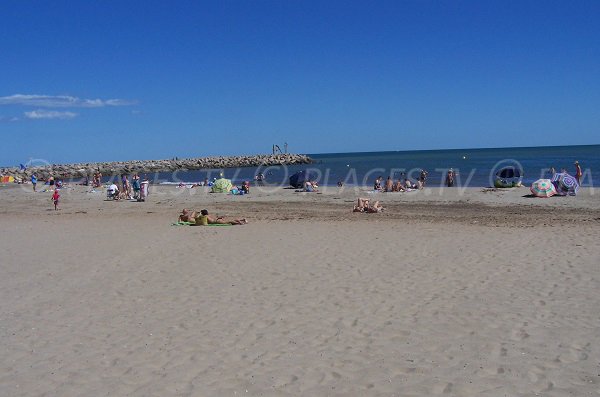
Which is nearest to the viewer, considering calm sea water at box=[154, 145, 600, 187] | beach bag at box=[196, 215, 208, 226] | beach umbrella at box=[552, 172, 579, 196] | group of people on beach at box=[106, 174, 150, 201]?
beach bag at box=[196, 215, 208, 226]

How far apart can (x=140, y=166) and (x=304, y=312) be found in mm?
69388

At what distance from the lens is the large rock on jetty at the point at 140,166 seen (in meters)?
62.7

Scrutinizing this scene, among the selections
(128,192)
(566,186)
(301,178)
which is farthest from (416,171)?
(128,192)

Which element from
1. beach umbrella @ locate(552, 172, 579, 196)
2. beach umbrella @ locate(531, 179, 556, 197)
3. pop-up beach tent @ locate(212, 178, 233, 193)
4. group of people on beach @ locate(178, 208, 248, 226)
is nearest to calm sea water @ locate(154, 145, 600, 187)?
pop-up beach tent @ locate(212, 178, 233, 193)

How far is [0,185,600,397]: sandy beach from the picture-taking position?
467 cm

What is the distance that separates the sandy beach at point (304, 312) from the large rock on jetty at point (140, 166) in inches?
1953

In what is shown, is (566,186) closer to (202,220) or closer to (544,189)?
(544,189)

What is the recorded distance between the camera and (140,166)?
72.4m

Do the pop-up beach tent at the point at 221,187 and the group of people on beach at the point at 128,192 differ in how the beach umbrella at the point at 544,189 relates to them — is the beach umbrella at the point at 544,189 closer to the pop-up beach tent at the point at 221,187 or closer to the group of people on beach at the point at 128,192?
the pop-up beach tent at the point at 221,187

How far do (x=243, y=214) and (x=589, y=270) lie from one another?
11969 mm

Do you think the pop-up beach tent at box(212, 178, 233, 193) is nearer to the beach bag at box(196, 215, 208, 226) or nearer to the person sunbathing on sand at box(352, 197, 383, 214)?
the person sunbathing on sand at box(352, 197, 383, 214)

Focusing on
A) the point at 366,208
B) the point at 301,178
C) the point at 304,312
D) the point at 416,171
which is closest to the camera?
the point at 304,312

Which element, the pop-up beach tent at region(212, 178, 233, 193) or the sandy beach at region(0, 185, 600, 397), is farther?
the pop-up beach tent at region(212, 178, 233, 193)

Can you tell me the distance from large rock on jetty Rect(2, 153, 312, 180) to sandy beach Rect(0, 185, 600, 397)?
49604mm
